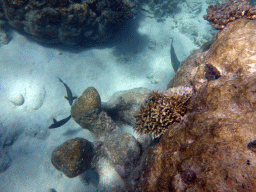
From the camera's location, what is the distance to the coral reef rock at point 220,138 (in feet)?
5.15

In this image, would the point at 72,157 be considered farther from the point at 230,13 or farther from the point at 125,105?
the point at 230,13

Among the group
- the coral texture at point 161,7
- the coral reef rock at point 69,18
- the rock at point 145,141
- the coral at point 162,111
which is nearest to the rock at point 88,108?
the rock at point 145,141

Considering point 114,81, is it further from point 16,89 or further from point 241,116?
point 241,116

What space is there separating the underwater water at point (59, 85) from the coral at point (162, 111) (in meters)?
2.16

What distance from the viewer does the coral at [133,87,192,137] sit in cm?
276

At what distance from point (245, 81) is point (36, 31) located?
876 centimetres

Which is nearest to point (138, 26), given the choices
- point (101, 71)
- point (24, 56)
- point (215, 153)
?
point (101, 71)

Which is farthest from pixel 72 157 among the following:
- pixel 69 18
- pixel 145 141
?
pixel 69 18

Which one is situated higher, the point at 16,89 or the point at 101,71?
the point at 101,71

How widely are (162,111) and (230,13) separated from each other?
3.89 m

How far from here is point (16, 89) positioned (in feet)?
24.3

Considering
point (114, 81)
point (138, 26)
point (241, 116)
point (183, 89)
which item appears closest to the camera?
point (241, 116)

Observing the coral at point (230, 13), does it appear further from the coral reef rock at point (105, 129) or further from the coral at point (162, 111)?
the coral reef rock at point (105, 129)

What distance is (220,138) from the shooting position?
5.82 feet
